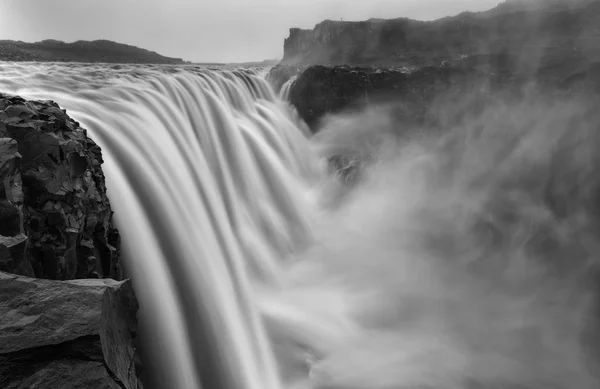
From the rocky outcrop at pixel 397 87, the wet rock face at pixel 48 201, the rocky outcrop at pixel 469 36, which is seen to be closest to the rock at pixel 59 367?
the wet rock face at pixel 48 201

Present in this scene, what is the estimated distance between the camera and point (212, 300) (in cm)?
614

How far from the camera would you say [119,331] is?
367 cm

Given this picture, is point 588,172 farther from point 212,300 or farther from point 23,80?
point 23,80

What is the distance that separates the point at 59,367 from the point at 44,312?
42cm

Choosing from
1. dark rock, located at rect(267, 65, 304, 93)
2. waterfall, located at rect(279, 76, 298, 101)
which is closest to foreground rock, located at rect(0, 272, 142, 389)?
waterfall, located at rect(279, 76, 298, 101)

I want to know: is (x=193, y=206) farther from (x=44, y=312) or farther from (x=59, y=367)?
(x=59, y=367)

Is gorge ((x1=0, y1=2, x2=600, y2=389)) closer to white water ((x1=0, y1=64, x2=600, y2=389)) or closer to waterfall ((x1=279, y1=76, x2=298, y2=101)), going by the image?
white water ((x1=0, y1=64, x2=600, y2=389))

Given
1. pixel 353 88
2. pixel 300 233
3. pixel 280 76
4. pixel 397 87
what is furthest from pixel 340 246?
pixel 280 76

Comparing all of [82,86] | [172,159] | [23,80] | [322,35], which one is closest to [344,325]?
[172,159]

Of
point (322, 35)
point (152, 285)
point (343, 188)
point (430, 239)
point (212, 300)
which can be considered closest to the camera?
Result: point (152, 285)

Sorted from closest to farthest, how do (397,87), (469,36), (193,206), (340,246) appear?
(193,206) → (340,246) → (397,87) → (469,36)

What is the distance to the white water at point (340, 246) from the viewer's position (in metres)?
6.20

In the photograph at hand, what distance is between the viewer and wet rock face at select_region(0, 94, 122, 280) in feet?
11.7

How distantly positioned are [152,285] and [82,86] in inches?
269
